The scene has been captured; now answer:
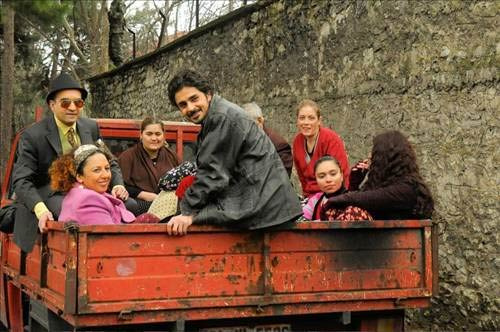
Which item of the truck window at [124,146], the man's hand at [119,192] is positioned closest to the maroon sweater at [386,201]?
the man's hand at [119,192]

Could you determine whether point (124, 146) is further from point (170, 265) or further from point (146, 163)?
point (170, 265)

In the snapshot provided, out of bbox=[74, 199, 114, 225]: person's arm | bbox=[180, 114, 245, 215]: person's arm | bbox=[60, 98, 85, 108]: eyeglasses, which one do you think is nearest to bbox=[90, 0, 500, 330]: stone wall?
bbox=[180, 114, 245, 215]: person's arm

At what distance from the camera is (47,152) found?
5.38m

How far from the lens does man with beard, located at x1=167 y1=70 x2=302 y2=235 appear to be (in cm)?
418

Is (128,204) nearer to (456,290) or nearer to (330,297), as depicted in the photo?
(330,297)

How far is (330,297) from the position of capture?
4.32 m

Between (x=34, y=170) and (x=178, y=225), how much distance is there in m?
1.78

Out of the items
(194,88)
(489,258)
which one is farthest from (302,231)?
(489,258)

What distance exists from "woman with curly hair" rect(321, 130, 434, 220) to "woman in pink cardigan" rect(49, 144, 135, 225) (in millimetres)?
1441

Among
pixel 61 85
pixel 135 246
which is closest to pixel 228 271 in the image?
pixel 135 246

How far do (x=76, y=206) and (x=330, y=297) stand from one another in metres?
1.58

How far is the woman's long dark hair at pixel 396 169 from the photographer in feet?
16.3

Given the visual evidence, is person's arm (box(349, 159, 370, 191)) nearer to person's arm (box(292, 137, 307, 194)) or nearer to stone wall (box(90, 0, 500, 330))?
person's arm (box(292, 137, 307, 194))

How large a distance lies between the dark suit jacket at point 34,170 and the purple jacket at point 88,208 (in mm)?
556
